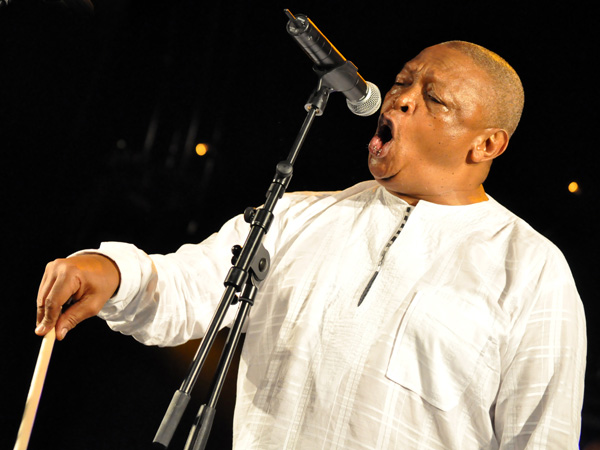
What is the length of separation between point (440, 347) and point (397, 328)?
124 millimetres

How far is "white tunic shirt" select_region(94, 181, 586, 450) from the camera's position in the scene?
154 cm

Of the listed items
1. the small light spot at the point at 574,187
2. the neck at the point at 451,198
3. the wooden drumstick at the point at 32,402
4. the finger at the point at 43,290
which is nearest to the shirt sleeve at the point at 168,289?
the finger at the point at 43,290

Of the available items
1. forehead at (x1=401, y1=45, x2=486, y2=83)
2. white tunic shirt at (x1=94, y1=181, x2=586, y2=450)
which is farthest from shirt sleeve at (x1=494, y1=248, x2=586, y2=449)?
forehead at (x1=401, y1=45, x2=486, y2=83)

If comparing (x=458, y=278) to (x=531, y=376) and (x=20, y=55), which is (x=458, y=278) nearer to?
(x=531, y=376)

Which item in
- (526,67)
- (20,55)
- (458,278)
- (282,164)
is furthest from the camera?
(20,55)

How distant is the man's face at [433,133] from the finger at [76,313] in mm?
997

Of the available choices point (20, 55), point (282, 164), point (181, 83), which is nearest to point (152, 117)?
point (181, 83)

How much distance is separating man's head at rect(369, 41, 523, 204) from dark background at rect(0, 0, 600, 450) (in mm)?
298

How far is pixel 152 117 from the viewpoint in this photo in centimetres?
273

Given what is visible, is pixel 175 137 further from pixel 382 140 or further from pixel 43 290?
pixel 43 290

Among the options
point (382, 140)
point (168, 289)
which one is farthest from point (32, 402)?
point (382, 140)

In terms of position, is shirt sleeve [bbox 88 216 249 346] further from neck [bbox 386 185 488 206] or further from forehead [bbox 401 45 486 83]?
forehead [bbox 401 45 486 83]

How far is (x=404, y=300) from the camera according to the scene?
66.2 inches

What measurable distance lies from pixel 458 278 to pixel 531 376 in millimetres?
330
